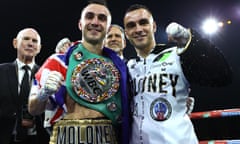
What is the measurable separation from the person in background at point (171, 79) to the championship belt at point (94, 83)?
12 cm

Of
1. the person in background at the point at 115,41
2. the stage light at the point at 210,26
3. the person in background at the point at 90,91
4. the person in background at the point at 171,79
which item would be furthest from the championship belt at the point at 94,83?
the stage light at the point at 210,26

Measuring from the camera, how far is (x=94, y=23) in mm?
1608

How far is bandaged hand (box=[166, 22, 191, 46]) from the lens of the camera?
1.40 m

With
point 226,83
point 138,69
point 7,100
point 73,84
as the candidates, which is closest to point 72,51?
point 73,84

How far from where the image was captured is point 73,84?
151 cm

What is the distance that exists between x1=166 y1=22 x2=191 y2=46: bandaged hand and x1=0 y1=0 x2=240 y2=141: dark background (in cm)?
420

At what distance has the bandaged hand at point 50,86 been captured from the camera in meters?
1.29

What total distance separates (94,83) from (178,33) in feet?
Answer: 1.59

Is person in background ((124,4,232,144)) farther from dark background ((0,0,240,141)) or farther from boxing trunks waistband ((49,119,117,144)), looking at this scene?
dark background ((0,0,240,141))

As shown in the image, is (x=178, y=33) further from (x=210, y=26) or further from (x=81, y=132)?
(x=210, y=26)

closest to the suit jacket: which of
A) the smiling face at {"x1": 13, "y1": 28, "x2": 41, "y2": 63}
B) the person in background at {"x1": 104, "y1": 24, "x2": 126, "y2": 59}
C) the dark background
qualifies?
the smiling face at {"x1": 13, "y1": 28, "x2": 41, "y2": 63}

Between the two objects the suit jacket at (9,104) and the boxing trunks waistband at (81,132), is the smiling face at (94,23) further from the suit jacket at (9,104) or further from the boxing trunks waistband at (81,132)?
the suit jacket at (9,104)

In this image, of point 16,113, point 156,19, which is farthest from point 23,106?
point 156,19

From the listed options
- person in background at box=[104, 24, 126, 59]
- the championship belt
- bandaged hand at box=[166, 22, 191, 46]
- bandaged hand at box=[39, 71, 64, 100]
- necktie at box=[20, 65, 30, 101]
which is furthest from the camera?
person in background at box=[104, 24, 126, 59]
